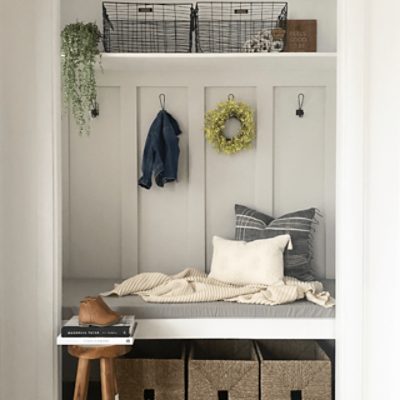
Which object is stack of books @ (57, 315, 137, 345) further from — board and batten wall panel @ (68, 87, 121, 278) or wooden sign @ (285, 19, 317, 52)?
wooden sign @ (285, 19, 317, 52)

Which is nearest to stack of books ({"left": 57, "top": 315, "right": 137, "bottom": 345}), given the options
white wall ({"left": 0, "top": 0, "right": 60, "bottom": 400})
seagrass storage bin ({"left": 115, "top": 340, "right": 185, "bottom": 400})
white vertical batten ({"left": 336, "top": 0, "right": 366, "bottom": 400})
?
white wall ({"left": 0, "top": 0, "right": 60, "bottom": 400})

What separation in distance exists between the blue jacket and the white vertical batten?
3.54 feet

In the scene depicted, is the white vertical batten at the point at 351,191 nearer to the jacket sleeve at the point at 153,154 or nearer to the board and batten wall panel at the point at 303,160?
the board and batten wall panel at the point at 303,160

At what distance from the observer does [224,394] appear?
3.17m

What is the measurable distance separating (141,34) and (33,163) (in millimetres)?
1183

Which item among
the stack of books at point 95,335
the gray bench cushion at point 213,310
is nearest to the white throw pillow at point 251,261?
the gray bench cushion at point 213,310

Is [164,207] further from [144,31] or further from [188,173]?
[144,31]

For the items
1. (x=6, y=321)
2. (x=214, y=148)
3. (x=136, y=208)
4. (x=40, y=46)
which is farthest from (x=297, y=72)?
(x=6, y=321)

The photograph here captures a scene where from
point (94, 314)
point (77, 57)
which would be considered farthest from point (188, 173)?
point (94, 314)

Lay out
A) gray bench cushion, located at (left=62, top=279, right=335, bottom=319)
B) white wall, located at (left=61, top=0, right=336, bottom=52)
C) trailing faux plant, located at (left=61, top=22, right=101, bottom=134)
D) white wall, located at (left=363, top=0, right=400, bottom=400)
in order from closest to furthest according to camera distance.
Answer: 1. white wall, located at (left=363, top=0, right=400, bottom=400)
2. gray bench cushion, located at (left=62, top=279, right=335, bottom=319)
3. trailing faux plant, located at (left=61, top=22, right=101, bottom=134)
4. white wall, located at (left=61, top=0, right=336, bottom=52)

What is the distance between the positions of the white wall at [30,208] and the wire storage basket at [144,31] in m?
0.82

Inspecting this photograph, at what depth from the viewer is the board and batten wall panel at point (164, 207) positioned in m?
3.83

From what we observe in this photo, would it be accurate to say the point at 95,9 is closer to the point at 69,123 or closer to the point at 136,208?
the point at 69,123

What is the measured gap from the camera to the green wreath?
12.2 ft
